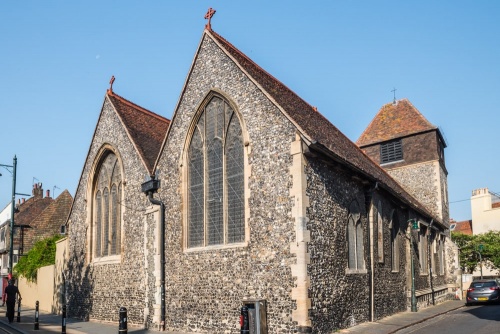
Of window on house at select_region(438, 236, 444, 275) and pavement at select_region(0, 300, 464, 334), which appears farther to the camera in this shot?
window on house at select_region(438, 236, 444, 275)

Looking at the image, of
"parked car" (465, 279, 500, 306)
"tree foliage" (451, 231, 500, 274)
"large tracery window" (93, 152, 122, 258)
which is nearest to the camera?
"large tracery window" (93, 152, 122, 258)

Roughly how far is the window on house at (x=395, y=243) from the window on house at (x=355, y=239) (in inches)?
162

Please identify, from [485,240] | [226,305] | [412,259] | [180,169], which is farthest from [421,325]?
[485,240]

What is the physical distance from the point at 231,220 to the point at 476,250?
40.1m

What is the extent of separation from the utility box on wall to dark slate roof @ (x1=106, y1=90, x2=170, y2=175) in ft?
23.2

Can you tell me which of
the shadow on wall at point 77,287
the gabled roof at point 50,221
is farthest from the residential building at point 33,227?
the shadow on wall at point 77,287

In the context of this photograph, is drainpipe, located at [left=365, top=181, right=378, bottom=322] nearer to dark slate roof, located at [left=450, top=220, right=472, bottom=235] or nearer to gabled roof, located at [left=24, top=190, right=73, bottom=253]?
gabled roof, located at [left=24, top=190, right=73, bottom=253]

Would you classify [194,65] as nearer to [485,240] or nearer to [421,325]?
[421,325]

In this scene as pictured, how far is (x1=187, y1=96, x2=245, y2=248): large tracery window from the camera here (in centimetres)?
1488

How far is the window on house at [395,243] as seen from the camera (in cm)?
2009

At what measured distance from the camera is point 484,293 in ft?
82.3

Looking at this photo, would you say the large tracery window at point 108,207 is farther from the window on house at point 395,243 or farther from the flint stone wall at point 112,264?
the window on house at point 395,243

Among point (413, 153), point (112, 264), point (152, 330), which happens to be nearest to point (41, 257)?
point (112, 264)

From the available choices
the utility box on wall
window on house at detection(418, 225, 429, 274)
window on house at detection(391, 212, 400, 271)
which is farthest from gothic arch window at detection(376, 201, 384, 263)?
window on house at detection(418, 225, 429, 274)
